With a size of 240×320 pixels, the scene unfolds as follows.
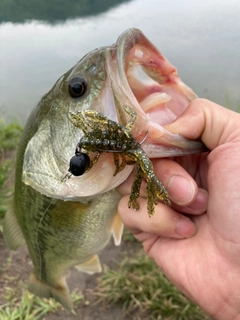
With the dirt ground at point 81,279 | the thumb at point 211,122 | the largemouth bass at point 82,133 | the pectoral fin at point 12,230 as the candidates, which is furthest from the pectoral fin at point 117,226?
the dirt ground at point 81,279

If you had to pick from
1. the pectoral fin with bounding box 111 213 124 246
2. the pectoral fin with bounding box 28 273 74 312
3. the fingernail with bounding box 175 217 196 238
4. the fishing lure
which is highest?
the fishing lure

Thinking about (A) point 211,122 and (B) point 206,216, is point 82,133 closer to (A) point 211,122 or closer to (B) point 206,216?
(A) point 211,122

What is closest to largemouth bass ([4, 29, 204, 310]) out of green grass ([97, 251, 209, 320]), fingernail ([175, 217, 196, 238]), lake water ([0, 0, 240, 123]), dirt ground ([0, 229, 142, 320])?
fingernail ([175, 217, 196, 238])

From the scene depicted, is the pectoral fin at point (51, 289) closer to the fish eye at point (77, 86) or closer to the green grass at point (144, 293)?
the green grass at point (144, 293)

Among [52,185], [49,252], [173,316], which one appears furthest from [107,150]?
[173,316]

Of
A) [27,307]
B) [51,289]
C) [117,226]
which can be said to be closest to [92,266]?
[51,289]

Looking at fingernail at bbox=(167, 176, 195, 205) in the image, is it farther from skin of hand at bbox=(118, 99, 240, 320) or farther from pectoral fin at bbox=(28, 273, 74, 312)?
pectoral fin at bbox=(28, 273, 74, 312)
